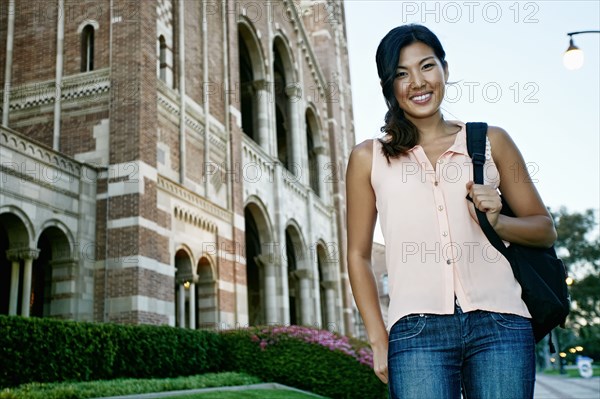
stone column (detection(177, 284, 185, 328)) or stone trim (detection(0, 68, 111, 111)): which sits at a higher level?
stone trim (detection(0, 68, 111, 111))

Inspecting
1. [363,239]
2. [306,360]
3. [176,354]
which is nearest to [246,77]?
[306,360]

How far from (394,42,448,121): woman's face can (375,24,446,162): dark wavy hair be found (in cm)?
2

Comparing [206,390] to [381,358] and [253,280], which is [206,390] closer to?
[381,358]

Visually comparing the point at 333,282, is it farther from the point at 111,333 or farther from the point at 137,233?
the point at 111,333

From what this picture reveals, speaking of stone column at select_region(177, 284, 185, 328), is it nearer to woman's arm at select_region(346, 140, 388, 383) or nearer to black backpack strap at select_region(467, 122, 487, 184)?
woman's arm at select_region(346, 140, 388, 383)

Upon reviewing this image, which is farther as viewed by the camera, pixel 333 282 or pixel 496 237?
pixel 333 282

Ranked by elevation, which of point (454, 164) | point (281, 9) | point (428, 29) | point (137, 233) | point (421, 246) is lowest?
point (421, 246)

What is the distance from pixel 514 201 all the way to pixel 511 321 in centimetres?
50

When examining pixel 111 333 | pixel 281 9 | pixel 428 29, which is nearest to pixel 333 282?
pixel 281 9

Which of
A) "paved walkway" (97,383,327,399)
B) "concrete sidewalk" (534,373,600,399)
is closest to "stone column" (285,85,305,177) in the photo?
"concrete sidewalk" (534,373,600,399)

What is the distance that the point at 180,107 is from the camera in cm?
1919

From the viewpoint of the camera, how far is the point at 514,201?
244cm

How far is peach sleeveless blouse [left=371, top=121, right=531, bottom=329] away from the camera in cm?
220

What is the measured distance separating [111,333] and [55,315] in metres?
3.17
